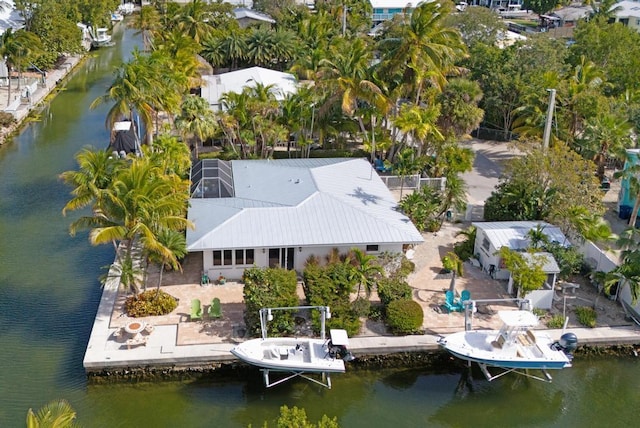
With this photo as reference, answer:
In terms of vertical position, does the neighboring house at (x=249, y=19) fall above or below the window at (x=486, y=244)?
above

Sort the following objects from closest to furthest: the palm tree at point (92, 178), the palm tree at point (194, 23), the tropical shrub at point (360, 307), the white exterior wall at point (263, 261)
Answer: the palm tree at point (92, 178) → the tropical shrub at point (360, 307) → the white exterior wall at point (263, 261) → the palm tree at point (194, 23)

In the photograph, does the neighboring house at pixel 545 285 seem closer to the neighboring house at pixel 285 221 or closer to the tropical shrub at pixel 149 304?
the neighboring house at pixel 285 221

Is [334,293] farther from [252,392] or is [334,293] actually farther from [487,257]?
[487,257]

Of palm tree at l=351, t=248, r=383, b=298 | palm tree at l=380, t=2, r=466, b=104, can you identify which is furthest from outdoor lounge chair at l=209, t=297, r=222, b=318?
palm tree at l=380, t=2, r=466, b=104

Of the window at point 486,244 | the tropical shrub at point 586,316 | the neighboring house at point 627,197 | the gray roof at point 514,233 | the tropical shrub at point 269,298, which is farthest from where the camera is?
the neighboring house at point 627,197

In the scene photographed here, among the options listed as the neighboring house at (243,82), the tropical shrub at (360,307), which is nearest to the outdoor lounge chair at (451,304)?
the tropical shrub at (360,307)

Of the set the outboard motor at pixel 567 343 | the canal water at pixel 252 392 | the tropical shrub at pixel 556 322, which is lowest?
the canal water at pixel 252 392

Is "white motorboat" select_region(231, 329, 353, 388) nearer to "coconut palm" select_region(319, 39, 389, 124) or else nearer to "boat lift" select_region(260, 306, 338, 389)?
"boat lift" select_region(260, 306, 338, 389)

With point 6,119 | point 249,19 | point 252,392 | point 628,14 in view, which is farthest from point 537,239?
point 628,14
